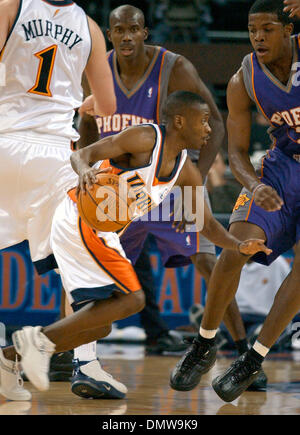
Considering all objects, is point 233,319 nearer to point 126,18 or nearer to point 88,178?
point 88,178

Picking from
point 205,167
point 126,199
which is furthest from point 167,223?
point 126,199

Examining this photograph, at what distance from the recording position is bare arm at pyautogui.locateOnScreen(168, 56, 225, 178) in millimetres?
4902

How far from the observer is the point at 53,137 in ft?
12.8

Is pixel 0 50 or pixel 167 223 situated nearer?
pixel 0 50

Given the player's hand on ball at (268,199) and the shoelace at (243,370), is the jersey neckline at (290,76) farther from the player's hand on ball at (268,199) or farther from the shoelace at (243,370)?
the shoelace at (243,370)

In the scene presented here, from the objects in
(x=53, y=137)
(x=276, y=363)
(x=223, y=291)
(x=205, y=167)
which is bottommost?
(x=276, y=363)

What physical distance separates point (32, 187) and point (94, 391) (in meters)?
1.04

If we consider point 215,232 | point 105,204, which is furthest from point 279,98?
point 105,204

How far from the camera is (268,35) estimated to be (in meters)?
3.74

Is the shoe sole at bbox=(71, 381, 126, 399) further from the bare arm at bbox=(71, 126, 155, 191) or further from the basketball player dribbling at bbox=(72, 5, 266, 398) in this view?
the basketball player dribbling at bbox=(72, 5, 266, 398)

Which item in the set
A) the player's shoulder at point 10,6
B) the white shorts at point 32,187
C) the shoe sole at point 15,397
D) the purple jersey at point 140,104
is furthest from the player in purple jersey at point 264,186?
the player's shoulder at point 10,6

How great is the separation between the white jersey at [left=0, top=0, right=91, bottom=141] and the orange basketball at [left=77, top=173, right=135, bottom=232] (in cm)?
62

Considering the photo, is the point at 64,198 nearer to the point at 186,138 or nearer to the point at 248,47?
the point at 186,138
